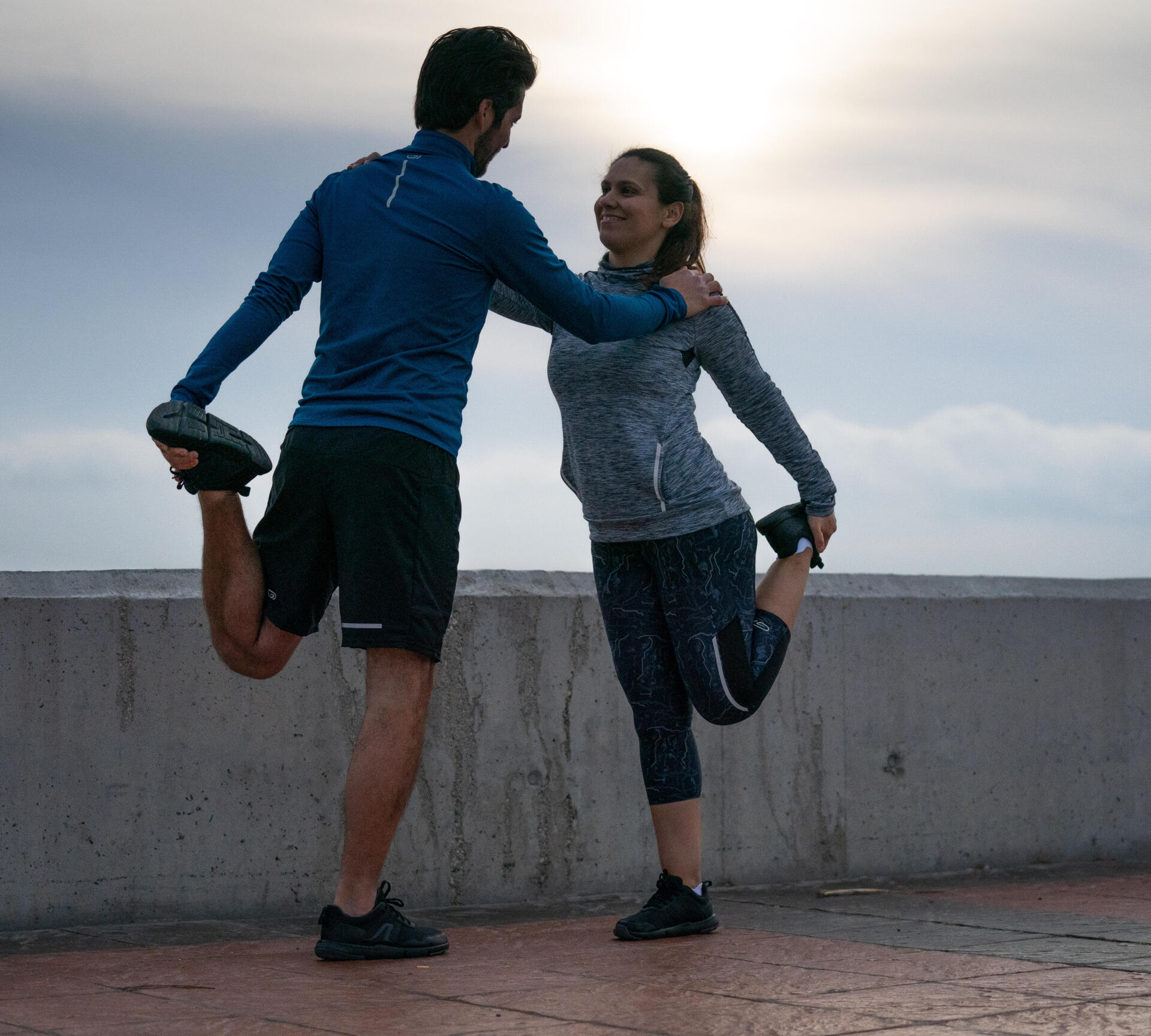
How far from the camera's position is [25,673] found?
3875mm

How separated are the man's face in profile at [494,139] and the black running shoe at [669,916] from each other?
1.78m

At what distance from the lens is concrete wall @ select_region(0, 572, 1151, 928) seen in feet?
12.8

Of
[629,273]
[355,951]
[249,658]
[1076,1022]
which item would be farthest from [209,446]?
[1076,1022]

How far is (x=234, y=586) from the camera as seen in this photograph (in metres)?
3.18

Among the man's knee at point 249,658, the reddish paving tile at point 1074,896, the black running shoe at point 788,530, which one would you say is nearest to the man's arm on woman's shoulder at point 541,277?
the black running shoe at point 788,530

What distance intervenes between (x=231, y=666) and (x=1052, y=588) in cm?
347

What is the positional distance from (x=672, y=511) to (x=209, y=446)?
114 cm

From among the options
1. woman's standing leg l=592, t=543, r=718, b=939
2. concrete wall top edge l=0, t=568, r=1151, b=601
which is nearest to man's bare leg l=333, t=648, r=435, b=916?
woman's standing leg l=592, t=543, r=718, b=939

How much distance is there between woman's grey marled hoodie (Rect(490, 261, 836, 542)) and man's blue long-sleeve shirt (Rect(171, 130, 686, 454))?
264 millimetres

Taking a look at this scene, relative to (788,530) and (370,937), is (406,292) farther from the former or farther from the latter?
(370,937)

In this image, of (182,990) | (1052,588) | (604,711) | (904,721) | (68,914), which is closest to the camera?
(182,990)

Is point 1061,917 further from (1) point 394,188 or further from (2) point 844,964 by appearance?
(1) point 394,188

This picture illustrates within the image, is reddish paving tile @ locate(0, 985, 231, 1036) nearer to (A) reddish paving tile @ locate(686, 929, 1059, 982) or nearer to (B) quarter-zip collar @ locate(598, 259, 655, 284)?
(A) reddish paving tile @ locate(686, 929, 1059, 982)

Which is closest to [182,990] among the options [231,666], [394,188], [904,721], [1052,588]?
[231,666]
